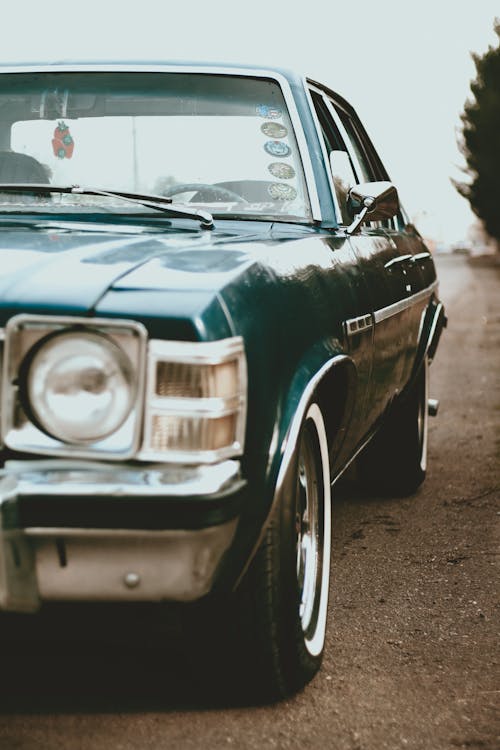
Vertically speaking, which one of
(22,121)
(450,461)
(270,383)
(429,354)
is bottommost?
(450,461)

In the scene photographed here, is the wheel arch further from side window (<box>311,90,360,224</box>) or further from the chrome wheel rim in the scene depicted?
side window (<box>311,90,360,224</box>)

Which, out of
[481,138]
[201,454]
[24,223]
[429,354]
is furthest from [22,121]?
[481,138]

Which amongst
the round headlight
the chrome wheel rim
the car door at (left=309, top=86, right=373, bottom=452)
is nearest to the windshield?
the car door at (left=309, top=86, right=373, bottom=452)

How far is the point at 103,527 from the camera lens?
218 centimetres

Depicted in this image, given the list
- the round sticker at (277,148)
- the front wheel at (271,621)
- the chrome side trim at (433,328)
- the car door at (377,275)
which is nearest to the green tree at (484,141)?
the chrome side trim at (433,328)

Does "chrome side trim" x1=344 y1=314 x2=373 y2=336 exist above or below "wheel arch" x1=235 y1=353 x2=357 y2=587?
above

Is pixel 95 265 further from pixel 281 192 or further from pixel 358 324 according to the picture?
pixel 281 192

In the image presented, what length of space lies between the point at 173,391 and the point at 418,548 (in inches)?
89.4

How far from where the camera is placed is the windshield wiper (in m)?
3.26

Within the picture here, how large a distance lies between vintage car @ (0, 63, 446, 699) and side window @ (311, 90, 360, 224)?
0.19 ft

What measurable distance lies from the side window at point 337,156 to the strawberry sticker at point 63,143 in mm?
830

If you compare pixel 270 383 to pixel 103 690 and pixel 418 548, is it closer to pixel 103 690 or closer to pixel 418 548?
pixel 103 690

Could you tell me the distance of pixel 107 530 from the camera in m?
2.18

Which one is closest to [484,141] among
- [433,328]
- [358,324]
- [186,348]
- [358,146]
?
[433,328]
